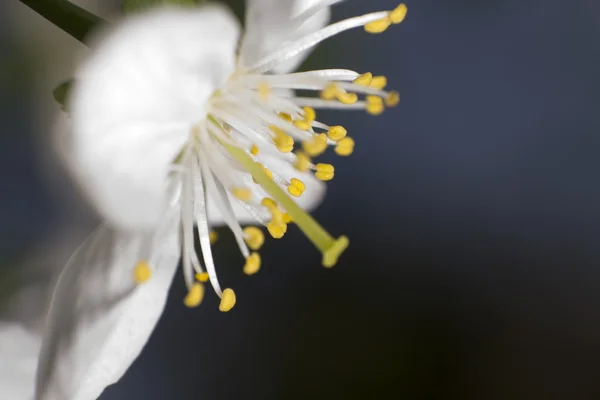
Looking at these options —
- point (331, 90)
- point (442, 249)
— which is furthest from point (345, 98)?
point (442, 249)

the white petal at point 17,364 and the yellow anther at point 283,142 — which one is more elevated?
the white petal at point 17,364

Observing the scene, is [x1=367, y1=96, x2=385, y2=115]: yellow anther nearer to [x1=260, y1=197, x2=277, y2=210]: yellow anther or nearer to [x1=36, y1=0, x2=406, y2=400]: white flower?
[x1=36, y1=0, x2=406, y2=400]: white flower

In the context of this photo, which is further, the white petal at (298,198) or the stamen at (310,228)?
the white petal at (298,198)

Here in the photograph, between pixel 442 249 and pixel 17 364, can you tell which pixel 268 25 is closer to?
pixel 17 364

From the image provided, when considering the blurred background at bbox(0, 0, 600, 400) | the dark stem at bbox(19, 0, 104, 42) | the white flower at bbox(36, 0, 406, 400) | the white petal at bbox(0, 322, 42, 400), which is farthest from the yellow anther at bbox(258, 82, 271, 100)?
the blurred background at bbox(0, 0, 600, 400)

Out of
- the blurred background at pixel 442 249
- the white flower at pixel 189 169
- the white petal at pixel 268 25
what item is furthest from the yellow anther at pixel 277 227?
the blurred background at pixel 442 249

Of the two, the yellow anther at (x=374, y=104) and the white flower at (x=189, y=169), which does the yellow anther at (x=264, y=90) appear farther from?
the yellow anther at (x=374, y=104)

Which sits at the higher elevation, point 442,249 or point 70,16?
point 70,16
